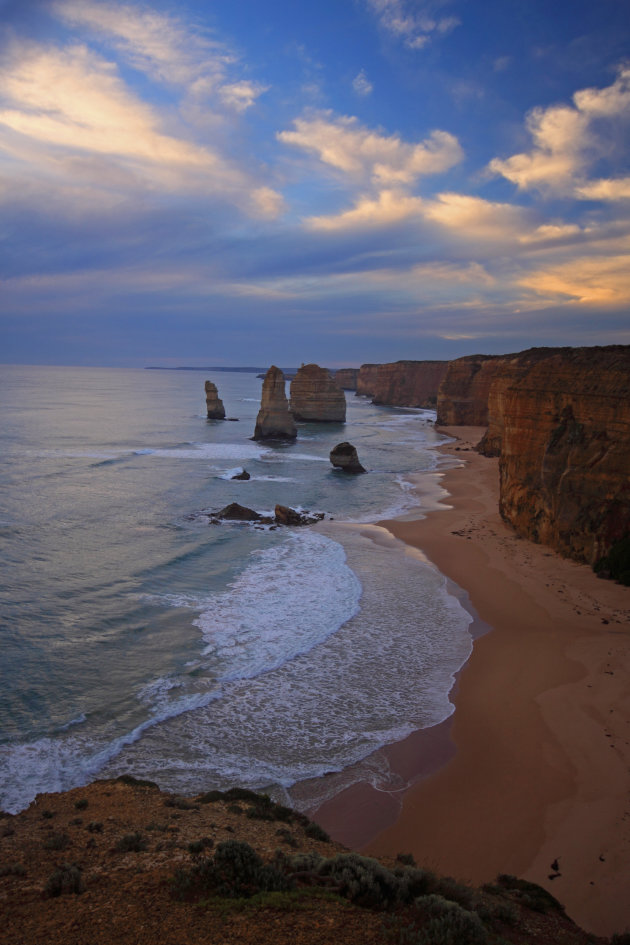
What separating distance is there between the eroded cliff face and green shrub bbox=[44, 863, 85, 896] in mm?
114411

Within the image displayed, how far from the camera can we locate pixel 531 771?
945 centimetres

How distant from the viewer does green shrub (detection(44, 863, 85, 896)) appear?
5.51m

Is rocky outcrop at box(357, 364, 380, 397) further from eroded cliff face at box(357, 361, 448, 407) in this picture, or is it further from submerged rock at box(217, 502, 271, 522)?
submerged rock at box(217, 502, 271, 522)

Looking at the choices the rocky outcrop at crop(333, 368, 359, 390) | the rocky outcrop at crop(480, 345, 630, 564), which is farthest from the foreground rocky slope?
the rocky outcrop at crop(333, 368, 359, 390)

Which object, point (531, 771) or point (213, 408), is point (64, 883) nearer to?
point (531, 771)

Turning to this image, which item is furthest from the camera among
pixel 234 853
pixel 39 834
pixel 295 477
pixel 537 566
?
pixel 295 477

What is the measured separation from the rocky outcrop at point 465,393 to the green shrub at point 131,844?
229ft

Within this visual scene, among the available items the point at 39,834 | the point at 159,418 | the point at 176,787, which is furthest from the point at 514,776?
the point at 159,418

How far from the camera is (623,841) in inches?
304

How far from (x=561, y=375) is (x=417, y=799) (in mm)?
17663

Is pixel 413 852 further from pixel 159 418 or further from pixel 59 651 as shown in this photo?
pixel 159 418

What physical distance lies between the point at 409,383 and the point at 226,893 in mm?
119312

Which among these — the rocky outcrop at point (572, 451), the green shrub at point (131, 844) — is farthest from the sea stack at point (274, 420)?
the green shrub at point (131, 844)

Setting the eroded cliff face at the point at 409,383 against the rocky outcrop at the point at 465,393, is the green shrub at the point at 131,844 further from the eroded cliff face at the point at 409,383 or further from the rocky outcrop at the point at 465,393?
the eroded cliff face at the point at 409,383
